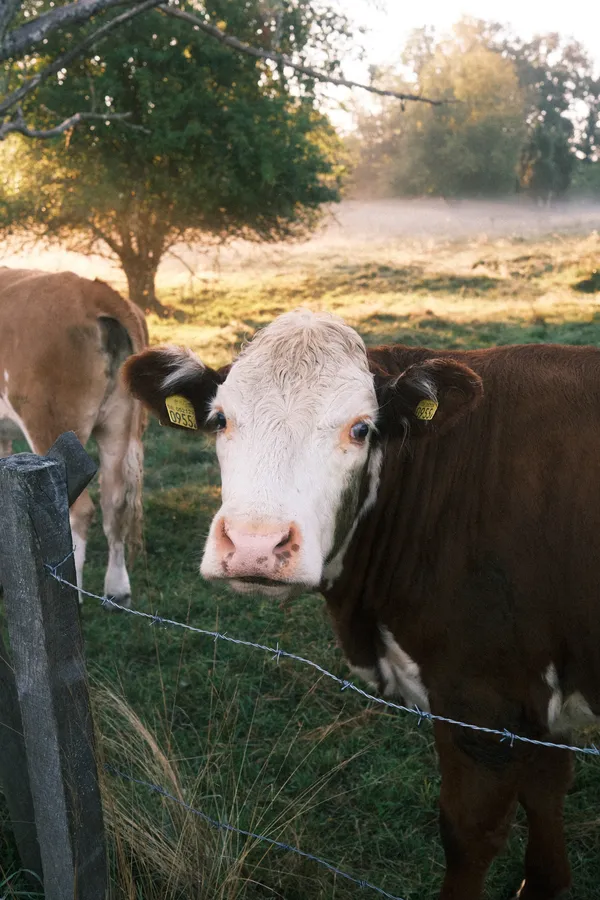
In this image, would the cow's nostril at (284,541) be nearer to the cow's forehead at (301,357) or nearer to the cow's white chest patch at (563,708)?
the cow's forehead at (301,357)

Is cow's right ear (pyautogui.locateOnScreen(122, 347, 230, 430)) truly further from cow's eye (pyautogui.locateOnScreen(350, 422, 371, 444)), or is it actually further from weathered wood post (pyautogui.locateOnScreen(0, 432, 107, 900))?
weathered wood post (pyautogui.locateOnScreen(0, 432, 107, 900))

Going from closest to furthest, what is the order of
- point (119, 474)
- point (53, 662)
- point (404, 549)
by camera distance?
point (53, 662) < point (404, 549) < point (119, 474)

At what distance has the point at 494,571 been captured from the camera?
2.44 meters

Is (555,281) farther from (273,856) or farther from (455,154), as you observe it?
(455,154)

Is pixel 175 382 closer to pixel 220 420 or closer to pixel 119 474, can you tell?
pixel 220 420

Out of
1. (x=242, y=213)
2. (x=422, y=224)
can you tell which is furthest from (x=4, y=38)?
(x=422, y=224)

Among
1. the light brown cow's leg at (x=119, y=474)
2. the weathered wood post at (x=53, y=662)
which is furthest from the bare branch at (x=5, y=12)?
the weathered wood post at (x=53, y=662)

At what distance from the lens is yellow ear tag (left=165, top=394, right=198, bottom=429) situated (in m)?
2.80

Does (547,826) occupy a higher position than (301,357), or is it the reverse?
(301,357)

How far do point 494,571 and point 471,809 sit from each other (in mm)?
800

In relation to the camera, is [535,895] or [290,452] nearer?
[290,452]

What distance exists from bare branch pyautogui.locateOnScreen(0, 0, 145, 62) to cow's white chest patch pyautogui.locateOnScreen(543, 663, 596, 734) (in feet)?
17.5

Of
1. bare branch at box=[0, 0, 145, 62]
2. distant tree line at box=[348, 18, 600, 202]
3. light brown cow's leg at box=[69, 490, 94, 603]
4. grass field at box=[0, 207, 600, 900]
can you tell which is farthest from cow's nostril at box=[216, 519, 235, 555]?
distant tree line at box=[348, 18, 600, 202]

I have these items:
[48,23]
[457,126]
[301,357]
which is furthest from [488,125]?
[301,357]
